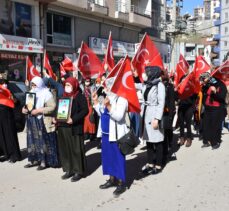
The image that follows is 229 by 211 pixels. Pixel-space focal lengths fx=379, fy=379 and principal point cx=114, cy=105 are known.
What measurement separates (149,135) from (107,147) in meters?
0.99

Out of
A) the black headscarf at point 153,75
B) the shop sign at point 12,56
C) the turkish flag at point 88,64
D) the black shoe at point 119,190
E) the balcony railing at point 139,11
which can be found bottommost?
the black shoe at point 119,190

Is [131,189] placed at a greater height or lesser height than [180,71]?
lesser

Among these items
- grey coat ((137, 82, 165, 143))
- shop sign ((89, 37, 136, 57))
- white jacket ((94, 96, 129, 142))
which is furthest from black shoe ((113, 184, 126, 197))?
shop sign ((89, 37, 136, 57))

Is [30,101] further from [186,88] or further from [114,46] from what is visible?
[114,46]

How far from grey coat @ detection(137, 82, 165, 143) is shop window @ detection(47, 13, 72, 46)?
14.2 meters

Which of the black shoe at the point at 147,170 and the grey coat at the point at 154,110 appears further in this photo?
the black shoe at the point at 147,170

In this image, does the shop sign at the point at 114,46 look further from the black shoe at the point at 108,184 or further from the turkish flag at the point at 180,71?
the black shoe at the point at 108,184

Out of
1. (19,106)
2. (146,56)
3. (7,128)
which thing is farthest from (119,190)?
(19,106)

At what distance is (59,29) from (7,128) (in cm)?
1370

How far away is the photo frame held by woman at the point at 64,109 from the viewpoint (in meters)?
5.86

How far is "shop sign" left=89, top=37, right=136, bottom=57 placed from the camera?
22.7m

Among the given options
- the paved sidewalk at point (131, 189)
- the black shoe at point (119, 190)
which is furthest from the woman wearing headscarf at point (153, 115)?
the black shoe at point (119, 190)

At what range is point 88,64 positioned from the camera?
8758mm

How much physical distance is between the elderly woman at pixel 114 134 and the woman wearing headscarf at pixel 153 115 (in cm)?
88
